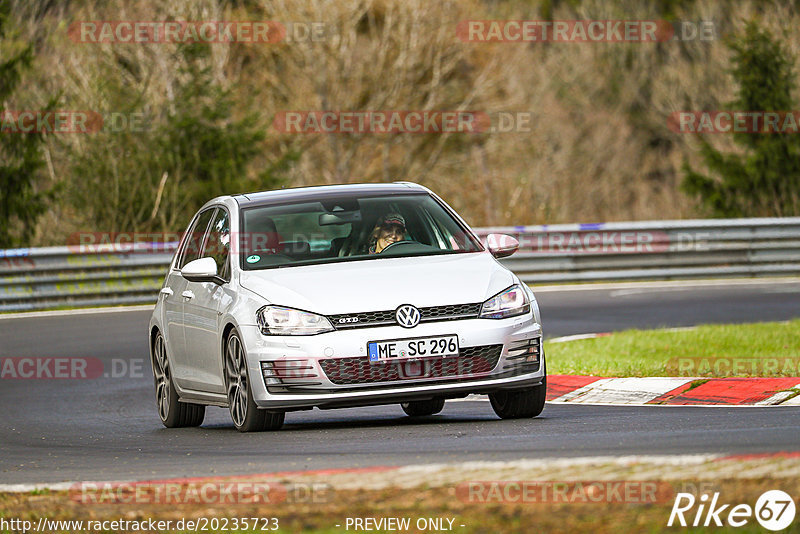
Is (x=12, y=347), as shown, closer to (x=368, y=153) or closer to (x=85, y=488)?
(x=85, y=488)

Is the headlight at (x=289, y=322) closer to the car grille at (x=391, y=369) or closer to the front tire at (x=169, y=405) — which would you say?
the car grille at (x=391, y=369)

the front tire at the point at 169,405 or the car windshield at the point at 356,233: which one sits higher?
the car windshield at the point at 356,233

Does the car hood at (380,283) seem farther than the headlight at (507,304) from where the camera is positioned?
No

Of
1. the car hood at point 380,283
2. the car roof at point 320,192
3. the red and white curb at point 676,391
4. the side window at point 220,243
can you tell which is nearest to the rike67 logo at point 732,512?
the car hood at point 380,283

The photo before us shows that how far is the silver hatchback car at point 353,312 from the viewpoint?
925 centimetres

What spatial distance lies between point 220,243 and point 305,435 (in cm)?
192

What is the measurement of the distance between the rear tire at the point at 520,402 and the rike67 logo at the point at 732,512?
4246 mm

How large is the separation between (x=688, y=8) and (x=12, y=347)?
53.4 meters

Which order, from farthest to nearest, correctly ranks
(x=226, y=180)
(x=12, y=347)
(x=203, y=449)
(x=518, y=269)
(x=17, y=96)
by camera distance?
(x=17, y=96)
(x=226, y=180)
(x=518, y=269)
(x=12, y=347)
(x=203, y=449)

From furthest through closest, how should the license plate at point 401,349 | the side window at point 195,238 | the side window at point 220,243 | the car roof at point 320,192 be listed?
1. the side window at point 195,238
2. the car roof at point 320,192
3. the side window at point 220,243
4. the license plate at point 401,349

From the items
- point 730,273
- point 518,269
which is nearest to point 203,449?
point 518,269

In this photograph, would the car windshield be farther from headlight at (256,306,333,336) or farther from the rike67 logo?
the rike67 logo

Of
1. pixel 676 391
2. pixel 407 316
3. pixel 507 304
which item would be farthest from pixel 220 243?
pixel 676 391

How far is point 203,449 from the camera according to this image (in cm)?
915
